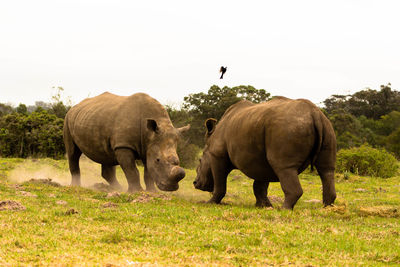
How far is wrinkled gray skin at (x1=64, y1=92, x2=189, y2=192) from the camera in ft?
35.4

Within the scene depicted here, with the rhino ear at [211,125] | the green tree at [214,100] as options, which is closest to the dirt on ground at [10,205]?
the rhino ear at [211,125]

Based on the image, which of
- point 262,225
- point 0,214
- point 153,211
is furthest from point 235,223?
point 0,214

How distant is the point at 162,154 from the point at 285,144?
3560mm

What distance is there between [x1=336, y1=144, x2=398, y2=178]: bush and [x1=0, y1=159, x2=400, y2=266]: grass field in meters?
11.9

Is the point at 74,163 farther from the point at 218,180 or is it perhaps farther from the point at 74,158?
the point at 218,180

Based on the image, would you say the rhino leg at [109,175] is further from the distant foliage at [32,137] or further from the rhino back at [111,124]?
the distant foliage at [32,137]

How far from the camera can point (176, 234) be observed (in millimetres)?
5992

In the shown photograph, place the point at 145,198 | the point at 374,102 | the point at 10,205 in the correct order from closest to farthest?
1. the point at 10,205
2. the point at 145,198
3. the point at 374,102

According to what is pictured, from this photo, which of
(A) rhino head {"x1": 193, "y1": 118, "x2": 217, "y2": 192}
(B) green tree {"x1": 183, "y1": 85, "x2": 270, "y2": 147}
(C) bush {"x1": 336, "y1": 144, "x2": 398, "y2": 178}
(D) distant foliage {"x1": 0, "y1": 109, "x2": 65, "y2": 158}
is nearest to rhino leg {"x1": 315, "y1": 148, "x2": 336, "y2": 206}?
(A) rhino head {"x1": 193, "y1": 118, "x2": 217, "y2": 192}

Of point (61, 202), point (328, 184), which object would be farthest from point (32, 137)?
point (328, 184)

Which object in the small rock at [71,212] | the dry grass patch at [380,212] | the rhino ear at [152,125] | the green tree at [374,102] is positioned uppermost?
the green tree at [374,102]

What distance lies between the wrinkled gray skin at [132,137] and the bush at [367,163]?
11.1m

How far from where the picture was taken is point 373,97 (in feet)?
176

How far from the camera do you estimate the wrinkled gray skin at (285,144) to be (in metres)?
8.12
